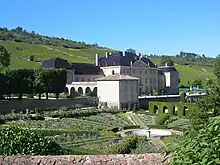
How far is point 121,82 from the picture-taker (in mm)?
54969

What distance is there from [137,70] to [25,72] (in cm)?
2934

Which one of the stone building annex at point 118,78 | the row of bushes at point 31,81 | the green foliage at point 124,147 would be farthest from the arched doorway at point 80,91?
the green foliage at point 124,147

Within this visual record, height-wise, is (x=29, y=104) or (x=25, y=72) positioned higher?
(x=25, y=72)

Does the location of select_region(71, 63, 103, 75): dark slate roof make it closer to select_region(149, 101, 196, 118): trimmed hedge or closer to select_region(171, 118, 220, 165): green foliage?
select_region(149, 101, 196, 118): trimmed hedge

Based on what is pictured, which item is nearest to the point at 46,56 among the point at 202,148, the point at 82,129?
the point at 82,129

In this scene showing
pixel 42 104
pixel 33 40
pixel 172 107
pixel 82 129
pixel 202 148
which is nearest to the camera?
pixel 202 148

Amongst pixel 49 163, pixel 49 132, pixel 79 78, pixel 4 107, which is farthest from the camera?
pixel 79 78

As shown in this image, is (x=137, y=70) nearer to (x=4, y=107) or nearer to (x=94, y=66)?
(x=94, y=66)

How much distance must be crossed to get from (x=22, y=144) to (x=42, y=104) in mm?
39898

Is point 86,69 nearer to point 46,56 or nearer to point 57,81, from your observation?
point 57,81

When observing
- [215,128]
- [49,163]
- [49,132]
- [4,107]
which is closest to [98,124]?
[49,132]

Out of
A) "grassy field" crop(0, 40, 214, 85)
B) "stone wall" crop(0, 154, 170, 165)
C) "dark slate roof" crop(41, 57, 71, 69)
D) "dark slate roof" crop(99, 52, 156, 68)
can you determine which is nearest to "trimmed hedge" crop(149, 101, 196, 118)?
"dark slate roof" crop(99, 52, 156, 68)

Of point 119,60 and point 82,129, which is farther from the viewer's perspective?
point 119,60

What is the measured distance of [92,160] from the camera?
283 inches
